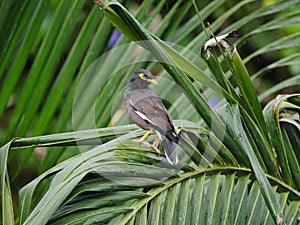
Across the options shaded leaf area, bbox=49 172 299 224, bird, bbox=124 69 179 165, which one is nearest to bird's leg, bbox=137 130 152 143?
bird, bbox=124 69 179 165

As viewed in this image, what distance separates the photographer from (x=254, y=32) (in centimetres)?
244

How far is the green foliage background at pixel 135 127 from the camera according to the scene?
4.55 feet

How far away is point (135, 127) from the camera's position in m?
1.72

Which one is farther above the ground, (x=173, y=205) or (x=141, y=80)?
(x=141, y=80)

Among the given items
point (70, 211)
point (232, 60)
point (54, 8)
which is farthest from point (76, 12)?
point (70, 211)

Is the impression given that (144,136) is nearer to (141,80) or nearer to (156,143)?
(156,143)

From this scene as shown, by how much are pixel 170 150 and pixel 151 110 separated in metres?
0.14

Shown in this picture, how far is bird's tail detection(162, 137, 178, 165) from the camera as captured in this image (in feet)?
4.94

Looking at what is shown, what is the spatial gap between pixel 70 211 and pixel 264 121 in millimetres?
465

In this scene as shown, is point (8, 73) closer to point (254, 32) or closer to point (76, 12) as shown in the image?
point (76, 12)

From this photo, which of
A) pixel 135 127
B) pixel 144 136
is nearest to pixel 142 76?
pixel 135 127

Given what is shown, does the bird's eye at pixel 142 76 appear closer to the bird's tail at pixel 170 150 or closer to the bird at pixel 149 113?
the bird at pixel 149 113

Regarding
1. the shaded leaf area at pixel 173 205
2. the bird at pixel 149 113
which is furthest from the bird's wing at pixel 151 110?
the shaded leaf area at pixel 173 205

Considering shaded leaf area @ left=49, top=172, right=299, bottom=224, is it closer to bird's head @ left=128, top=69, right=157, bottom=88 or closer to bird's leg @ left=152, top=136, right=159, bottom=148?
bird's leg @ left=152, top=136, right=159, bottom=148
